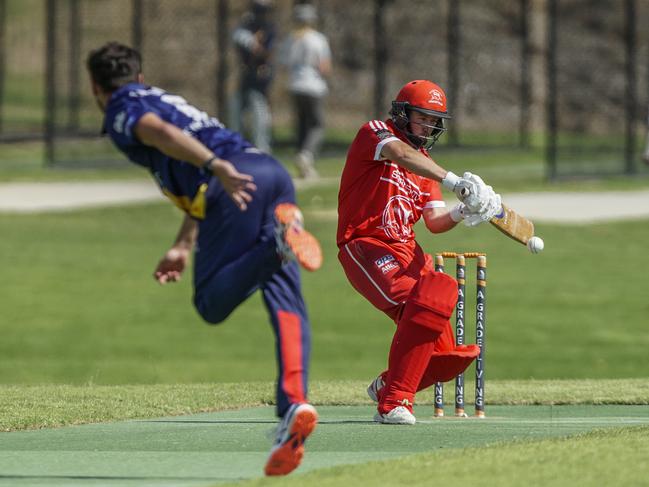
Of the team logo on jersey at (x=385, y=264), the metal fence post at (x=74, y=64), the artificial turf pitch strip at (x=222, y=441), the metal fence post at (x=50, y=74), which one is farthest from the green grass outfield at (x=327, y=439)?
the metal fence post at (x=74, y=64)

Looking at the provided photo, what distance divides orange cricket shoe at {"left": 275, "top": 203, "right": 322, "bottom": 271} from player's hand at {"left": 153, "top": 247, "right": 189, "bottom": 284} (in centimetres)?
52

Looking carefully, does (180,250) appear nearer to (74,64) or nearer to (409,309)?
(409,309)

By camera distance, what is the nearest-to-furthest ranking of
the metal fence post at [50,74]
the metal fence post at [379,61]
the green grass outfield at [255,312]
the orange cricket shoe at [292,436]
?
the orange cricket shoe at [292,436] → the green grass outfield at [255,312] → the metal fence post at [50,74] → the metal fence post at [379,61]

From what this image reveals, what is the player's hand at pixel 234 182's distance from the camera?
22.2 feet

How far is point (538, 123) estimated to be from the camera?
3344 cm

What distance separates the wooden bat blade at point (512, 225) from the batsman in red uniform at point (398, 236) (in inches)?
10.6

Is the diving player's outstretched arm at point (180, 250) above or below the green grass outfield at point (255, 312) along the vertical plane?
above

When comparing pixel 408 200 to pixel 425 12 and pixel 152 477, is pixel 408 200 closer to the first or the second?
pixel 152 477

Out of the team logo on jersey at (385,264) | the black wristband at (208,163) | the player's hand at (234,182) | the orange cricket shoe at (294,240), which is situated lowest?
the team logo on jersey at (385,264)

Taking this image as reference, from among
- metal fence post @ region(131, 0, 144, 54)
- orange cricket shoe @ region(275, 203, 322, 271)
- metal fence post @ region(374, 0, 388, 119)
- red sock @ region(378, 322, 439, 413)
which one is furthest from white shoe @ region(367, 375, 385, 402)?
metal fence post @ region(131, 0, 144, 54)

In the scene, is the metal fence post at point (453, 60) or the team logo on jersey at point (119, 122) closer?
the team logo on jersey at point (119, 122)

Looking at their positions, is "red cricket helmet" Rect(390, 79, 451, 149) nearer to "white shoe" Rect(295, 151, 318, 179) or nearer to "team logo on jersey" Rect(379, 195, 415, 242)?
"team logo on jersey" Rect(379, 195, 415, 242)

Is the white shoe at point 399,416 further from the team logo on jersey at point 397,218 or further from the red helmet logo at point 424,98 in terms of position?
the red helmet logo at point 424,98

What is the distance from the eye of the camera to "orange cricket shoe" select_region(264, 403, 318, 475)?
22.1 ft
